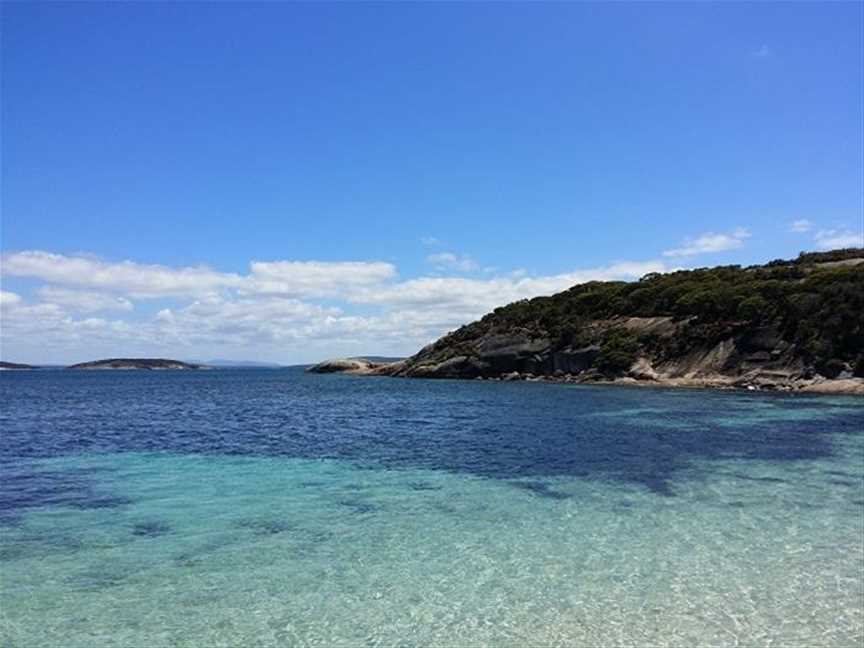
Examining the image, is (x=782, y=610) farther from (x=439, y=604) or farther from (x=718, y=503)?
(x=718, y=503)

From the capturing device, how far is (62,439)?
34.9m

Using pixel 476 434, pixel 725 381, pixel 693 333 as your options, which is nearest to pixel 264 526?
pixel 476 434

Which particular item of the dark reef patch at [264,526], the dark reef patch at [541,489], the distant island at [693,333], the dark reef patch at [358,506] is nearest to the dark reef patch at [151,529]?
the dark reef patch at [264,526]

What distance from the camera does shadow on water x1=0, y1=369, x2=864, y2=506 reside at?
23359 mm

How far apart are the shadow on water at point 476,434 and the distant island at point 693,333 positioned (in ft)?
38.1

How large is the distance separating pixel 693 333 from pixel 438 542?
73.1 m

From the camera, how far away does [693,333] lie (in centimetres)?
7969

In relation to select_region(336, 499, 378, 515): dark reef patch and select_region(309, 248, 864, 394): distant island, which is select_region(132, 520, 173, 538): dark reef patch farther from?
select_region(309, 248, 864, 394): distant island

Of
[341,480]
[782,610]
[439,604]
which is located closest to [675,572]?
[782,610]

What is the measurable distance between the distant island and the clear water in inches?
1571

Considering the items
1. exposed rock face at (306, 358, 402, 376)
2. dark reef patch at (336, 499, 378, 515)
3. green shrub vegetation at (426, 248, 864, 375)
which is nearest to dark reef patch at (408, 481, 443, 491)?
dark reef patch at (336, 499, 378, 515)

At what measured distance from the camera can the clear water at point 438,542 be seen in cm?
995

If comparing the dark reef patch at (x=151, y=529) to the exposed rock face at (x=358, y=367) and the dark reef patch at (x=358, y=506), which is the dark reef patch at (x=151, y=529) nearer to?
the dark reef patch at (x=358, y=506)

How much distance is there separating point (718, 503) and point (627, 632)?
381 inches
